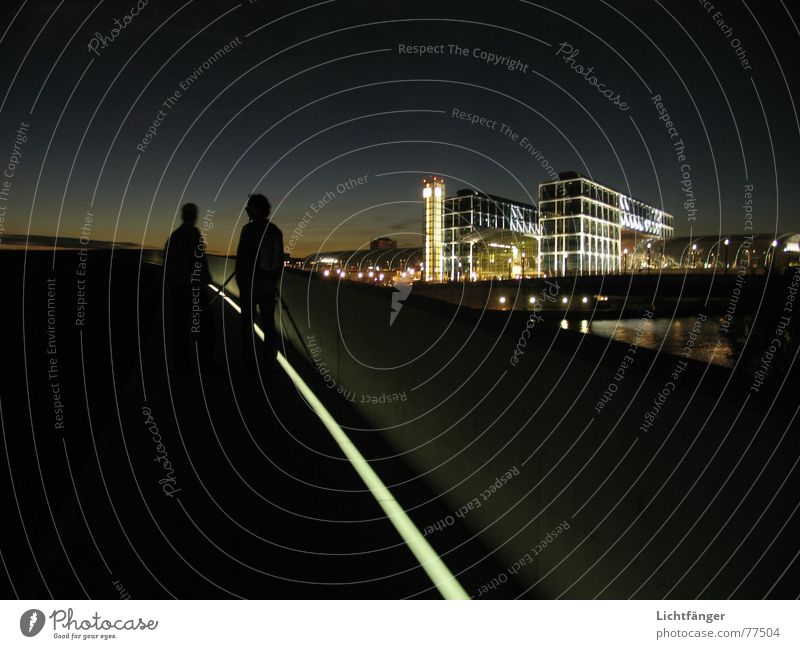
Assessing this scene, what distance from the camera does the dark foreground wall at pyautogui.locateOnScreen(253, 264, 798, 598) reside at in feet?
7.33

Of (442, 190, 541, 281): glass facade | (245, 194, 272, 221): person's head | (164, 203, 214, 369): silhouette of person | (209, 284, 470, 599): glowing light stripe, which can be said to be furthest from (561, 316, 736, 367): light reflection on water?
(209, 284, 470, 599): glowing light stripe

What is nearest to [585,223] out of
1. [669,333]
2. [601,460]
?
[669,333]

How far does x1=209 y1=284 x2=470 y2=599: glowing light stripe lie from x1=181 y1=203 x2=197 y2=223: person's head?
290cm

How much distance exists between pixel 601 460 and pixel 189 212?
6749mm

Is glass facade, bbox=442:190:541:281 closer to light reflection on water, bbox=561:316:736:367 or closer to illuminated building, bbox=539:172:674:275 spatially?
illuminated building, bbox=539:172:674:275

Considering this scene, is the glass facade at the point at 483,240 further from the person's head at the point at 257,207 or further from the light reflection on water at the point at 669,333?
the person's head at the point at 257,207

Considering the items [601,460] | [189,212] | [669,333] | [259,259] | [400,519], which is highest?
[189,212]

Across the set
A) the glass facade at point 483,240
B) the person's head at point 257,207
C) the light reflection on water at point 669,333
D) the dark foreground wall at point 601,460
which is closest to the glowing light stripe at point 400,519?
the dark foreground wall at point 601,460

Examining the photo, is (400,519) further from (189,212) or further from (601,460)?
(189,212)

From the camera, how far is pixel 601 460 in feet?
9.88
